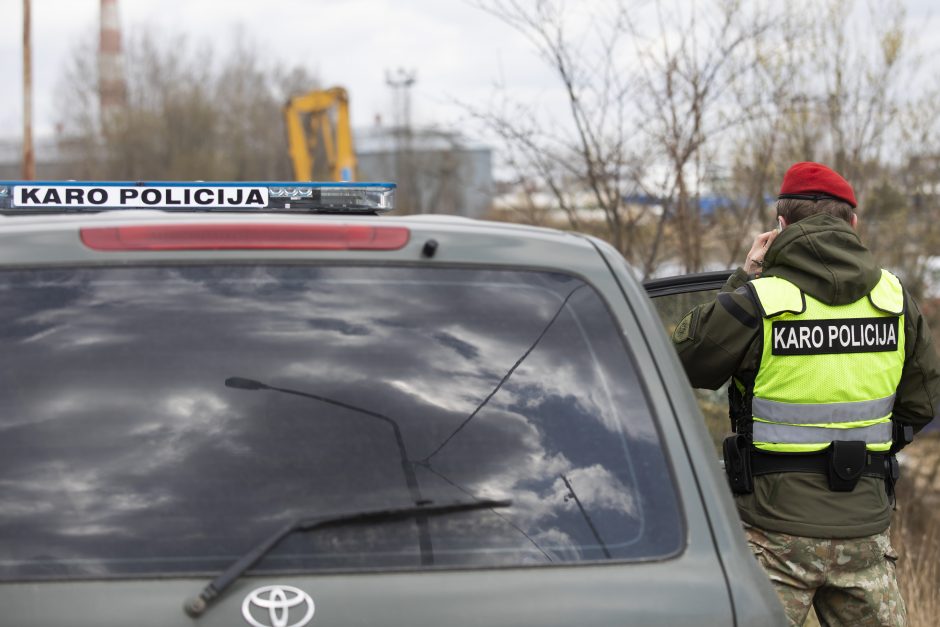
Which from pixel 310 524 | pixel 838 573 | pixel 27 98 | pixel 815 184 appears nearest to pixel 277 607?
pixel 310 524

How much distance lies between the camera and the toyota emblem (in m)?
1.70

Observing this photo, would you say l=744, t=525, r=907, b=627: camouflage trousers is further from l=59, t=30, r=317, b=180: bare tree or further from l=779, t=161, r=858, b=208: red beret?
l=59, t=30, r=317, b=180: bare tree

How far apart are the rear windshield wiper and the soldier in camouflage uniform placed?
1521mm

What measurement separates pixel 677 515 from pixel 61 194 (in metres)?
1.73

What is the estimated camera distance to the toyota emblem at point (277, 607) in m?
1.70

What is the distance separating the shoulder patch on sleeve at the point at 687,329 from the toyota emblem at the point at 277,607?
176cm

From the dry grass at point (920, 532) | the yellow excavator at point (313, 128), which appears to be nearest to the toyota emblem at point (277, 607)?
the dry grass at point (920, 532)

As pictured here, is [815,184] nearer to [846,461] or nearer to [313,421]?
[846,461]

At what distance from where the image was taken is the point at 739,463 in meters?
3.31

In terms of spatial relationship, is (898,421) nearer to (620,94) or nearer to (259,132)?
(620,94)

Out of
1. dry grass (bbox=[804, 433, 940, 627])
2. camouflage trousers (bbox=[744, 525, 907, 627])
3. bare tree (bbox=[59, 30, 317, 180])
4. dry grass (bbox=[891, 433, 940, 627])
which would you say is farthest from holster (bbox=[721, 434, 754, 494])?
bare tree (bbox=[59, 30, 317, 180])

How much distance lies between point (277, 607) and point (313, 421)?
30 centimetres

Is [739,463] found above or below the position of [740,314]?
below

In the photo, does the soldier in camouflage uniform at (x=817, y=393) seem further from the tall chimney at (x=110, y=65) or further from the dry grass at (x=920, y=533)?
the tall chimney at (x=110, y=65)
